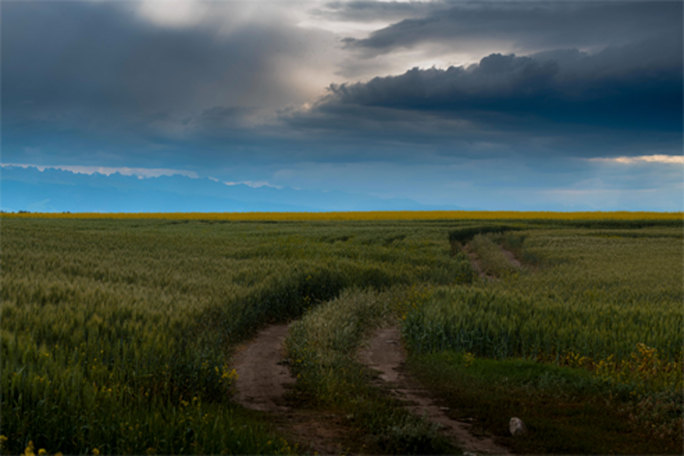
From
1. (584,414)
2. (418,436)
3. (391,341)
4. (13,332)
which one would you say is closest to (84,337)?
(13,332)

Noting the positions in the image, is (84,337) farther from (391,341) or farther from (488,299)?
(488,299)

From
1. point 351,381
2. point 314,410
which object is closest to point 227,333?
point 351,381

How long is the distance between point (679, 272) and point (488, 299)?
16043 millimetres

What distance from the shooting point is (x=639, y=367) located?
1127 cm

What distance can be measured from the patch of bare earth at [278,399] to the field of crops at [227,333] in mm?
433

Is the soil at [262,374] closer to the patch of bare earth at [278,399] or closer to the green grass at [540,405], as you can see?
the patch of bare earth at [278,399]

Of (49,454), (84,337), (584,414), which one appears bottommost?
(584,414)

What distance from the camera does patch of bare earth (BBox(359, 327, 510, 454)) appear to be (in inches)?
350

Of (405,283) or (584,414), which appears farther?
(405,283)

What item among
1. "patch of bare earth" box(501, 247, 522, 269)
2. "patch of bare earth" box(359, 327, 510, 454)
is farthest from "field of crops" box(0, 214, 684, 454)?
"patch of bare earth" box(501, 247, 522, 269)

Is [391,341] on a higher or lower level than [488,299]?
lower

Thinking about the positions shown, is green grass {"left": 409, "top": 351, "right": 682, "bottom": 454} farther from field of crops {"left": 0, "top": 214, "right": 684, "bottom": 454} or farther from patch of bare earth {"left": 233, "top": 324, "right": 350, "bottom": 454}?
patch of bare earth {"left": 233, "top": 324, "right": 350, "bottom": 454}

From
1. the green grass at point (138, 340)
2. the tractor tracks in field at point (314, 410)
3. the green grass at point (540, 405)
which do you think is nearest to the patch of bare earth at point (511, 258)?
the green grass at point (138, 340)

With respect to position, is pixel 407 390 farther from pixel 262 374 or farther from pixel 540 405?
pixel 262 374
